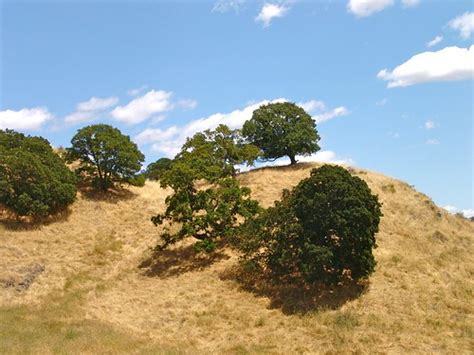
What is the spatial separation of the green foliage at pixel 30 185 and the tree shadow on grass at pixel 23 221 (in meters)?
0.54

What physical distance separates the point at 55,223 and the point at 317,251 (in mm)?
30256

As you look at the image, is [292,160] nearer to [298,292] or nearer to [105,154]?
[105,154]

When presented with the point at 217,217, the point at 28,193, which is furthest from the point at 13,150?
the point at 217,217

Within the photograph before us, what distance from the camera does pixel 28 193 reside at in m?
47.2

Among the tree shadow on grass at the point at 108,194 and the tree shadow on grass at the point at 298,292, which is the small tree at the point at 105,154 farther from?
the tree shadow on grass at the point at 298,292

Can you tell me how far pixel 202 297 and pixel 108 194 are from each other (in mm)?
26905

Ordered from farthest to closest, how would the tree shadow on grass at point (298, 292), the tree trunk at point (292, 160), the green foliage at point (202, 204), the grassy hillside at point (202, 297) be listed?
the tree trunk at point (292, 160) → the green foliage at point (202, 204) → the tree shadow on grass at point (298, 292) → the grassy hillside at point (202, 297)

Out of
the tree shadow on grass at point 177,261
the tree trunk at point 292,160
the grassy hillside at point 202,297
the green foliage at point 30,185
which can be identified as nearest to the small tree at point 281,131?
the tree trunk at point 292,160

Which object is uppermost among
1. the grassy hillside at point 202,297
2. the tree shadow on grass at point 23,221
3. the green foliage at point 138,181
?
the green foliage at point 138,181

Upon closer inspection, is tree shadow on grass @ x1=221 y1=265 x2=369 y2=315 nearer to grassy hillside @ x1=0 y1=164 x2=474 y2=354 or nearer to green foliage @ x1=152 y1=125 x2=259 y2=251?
grassy hillside @ x1=0 y1=164 x2=474 y2=354

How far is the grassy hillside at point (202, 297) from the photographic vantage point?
2777 cm

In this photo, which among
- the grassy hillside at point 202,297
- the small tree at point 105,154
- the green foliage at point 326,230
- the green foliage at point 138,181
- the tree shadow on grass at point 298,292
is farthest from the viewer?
the green foliage at point 138,181

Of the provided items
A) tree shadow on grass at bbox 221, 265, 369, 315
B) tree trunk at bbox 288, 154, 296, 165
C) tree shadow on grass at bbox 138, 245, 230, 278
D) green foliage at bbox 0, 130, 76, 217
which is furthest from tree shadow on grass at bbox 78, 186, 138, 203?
tree shadow on grass at bbox 221, 265, 369, 315

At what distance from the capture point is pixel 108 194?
191ft
